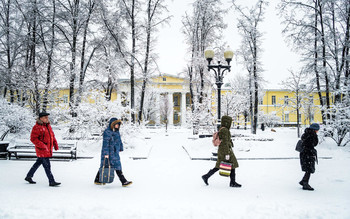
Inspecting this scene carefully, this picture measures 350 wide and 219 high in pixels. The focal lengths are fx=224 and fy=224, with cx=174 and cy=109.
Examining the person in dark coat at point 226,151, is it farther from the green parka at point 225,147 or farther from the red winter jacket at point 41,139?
the red winter jacket at point 41,139

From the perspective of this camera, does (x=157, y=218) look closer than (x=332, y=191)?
Yes

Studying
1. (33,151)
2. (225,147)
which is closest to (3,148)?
(33,151)

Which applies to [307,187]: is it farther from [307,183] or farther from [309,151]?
[309,151]

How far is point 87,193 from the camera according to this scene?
4906 mm

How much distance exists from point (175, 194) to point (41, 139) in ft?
11.1

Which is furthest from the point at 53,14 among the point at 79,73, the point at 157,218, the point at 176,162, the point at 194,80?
the point at 157,218

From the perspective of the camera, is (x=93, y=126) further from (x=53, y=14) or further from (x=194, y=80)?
(x=194, y=80)

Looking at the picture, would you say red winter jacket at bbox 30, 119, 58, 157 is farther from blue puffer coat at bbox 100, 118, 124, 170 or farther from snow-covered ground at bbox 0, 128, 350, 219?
blue puffer coat at bbox 100, 118, 124, 170

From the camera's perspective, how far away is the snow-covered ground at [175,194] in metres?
3.94

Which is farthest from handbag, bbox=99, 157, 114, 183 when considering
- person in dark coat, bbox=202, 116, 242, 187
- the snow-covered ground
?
person in dark coat, bbox=202, 116, 242, 187

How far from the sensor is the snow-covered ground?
3938mm

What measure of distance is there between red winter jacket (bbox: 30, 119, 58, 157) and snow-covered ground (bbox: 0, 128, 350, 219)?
84 cm

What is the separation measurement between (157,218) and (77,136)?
27.8ft

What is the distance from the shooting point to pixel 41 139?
17.3 feet
